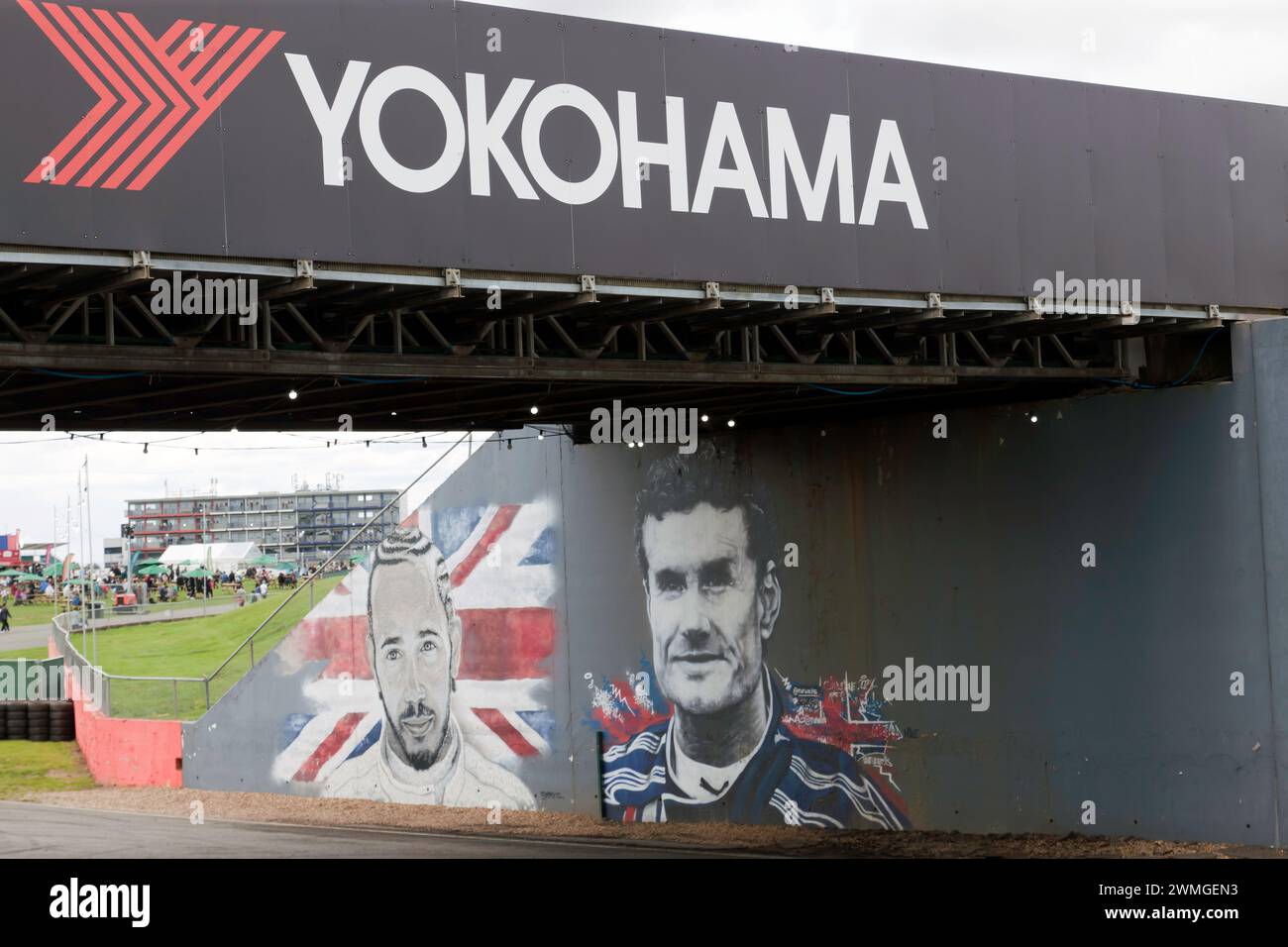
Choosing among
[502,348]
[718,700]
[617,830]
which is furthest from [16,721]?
[502,348]

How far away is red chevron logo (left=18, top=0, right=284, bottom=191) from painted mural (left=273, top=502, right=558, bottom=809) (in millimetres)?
14447

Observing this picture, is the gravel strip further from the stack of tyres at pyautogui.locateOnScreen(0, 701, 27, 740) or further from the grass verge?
the stack of tyres at pyautogui.locateOnScreen(0, 701, 27, 740)

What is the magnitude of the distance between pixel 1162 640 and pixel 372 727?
1637 cm

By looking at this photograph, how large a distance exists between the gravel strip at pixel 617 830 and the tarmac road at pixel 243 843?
0.97m

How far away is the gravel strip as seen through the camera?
63.5 feet

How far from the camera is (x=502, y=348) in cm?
1672

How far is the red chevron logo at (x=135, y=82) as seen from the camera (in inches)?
515

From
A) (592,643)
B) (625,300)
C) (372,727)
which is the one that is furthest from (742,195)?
(372,727)

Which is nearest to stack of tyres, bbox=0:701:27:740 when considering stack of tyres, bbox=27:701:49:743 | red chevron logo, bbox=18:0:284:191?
stack of tyres, bbox=27:701:49:743

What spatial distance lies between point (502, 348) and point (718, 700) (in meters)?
10.2

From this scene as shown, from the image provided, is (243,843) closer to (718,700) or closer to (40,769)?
(718,700)

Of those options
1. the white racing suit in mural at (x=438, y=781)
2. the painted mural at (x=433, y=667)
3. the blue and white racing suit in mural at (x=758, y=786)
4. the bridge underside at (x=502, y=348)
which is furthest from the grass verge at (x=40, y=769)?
the bridge underside at (x=502, y=348)

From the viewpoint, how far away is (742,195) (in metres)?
16.7
